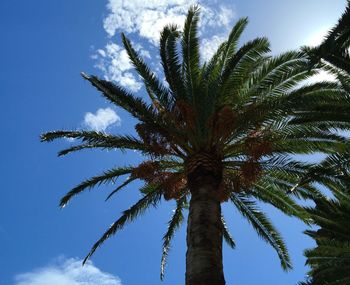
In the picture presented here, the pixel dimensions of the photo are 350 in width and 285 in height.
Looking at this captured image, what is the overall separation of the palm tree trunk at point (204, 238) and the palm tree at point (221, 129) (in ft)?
0.12

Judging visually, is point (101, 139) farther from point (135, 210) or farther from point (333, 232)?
point (333, 232)

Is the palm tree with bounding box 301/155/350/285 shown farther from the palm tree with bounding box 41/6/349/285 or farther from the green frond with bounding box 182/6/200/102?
the green frond with bounding box 182/6/200/102

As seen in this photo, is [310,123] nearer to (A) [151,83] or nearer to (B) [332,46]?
(A) [151,83]

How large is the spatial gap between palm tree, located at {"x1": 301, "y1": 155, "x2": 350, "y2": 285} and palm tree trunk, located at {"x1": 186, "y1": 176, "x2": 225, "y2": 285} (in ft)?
6.25

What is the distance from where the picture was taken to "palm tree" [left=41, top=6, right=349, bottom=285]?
1216cm

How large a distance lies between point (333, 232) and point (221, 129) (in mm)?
3582

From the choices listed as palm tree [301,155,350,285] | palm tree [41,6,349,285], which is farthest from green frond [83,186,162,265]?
palm tree [301,155,350,285]

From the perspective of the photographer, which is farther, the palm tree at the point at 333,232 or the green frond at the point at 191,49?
the green frond at the point at 191,49

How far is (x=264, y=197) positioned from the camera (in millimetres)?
14594

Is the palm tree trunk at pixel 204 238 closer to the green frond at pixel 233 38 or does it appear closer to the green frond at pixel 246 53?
the green frond at pixel 246 53

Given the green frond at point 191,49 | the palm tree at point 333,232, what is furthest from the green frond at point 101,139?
the palm tree at point 333,232

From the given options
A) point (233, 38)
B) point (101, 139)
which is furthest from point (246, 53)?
point (101, 139)

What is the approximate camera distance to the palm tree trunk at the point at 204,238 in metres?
9.81

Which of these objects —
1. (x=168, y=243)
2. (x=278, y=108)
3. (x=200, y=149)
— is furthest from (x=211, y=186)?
(x=168, y=243)
